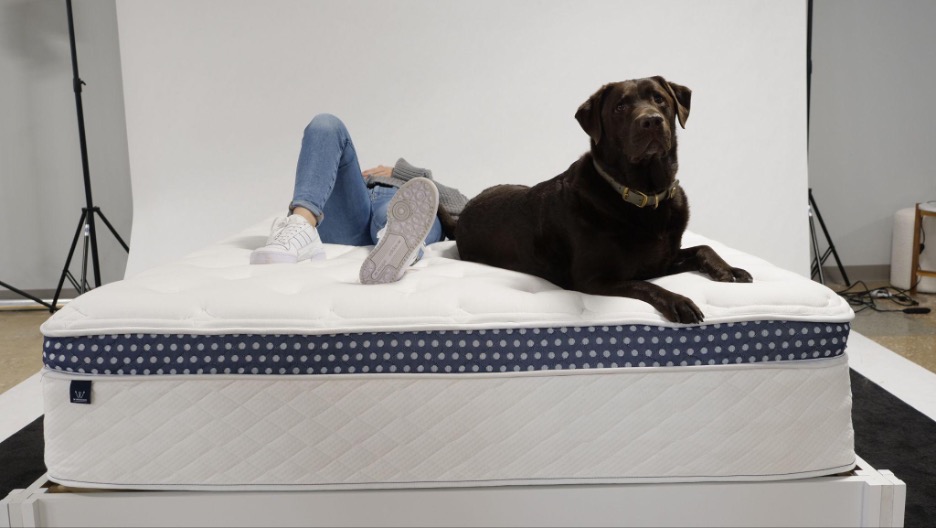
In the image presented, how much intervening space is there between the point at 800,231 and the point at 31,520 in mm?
3205

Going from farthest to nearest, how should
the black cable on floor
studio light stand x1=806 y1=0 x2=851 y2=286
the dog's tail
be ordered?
studio light stand x1=806 y1=0 x2=851 y2=286 < the black cable on floor < the dog's tail

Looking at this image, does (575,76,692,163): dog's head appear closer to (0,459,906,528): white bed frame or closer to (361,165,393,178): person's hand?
(0,459,906,528): white bed frame

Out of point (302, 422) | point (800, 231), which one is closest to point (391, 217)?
point (302, 422)

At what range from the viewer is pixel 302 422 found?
139cm

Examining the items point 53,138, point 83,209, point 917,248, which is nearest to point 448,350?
point 83,209

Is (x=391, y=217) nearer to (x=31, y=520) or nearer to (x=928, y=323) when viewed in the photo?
(x=31, y=520)

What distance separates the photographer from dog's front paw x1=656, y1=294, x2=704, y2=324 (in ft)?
4.50

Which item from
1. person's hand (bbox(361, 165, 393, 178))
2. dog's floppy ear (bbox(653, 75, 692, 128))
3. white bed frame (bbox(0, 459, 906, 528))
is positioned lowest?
white bed frame (bbox(0, 459, 906, 528))

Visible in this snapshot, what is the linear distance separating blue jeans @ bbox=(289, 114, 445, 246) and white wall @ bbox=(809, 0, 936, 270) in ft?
8.62

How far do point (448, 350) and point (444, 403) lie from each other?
9cm

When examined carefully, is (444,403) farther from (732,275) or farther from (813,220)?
(813,220)

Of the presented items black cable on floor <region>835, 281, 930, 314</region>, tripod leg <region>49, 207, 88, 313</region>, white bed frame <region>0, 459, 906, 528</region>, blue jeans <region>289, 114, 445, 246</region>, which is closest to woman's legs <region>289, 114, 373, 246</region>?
blue jeans <region>289, 114, 445, 246</region>

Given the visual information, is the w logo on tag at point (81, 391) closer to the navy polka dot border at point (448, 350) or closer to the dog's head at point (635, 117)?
the navy polka dot border at point (448, 350)

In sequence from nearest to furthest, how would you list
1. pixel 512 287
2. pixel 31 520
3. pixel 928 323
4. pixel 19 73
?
pixel 31 520, pixel 512 287, pixel 928 323, pixel 19 73
